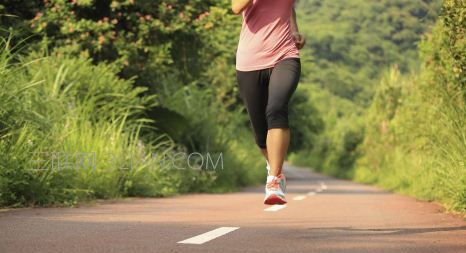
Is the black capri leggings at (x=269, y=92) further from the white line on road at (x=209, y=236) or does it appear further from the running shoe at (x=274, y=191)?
the white line on road at (x=209, y=236)

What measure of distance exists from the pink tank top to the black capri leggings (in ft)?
0.23

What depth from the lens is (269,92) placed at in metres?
→ 7.11

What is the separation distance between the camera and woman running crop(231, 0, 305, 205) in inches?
279

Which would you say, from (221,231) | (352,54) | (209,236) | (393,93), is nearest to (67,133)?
(221,231)

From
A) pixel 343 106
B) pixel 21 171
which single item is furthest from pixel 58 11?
pixel 343 106

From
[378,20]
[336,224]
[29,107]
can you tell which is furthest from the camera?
[378,20]

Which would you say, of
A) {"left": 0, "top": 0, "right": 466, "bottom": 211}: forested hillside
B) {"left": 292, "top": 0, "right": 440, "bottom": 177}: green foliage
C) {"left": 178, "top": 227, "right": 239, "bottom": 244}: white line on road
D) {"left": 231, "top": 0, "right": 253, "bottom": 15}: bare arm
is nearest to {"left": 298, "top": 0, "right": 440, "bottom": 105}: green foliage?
{"left": 292, "top": 0, "right": 440, "bottom": 177}: green foliage

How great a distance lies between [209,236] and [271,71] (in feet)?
5.50

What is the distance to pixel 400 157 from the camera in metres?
27.5

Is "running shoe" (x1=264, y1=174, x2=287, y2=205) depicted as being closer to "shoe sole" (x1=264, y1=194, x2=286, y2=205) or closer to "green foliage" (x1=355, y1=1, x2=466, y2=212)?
"shoe sole" (x1=264, y1=194, x2=286, y2=205)

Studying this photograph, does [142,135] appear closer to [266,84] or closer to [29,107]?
[29,107]

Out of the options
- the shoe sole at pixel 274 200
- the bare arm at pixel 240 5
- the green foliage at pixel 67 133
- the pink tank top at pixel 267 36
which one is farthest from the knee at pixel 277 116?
the green foliage at pixel 67 133

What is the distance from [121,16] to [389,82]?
26328 mm

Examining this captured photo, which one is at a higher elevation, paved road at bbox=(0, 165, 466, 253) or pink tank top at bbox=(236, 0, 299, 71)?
pink tank top at bbox=(236, 0, 299, 71)
